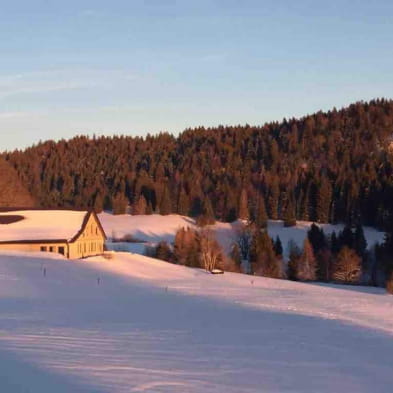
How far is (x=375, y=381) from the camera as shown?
13.6 m

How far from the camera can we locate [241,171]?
146375 mm

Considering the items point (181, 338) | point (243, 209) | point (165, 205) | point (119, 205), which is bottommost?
point (181, 338)

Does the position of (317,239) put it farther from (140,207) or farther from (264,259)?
(140,207)

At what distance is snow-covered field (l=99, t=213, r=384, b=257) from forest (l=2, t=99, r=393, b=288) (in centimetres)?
210

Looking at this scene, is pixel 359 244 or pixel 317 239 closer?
pixel 359 244

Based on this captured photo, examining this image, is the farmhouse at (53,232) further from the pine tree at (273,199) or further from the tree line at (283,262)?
the pine tree at (273,199)

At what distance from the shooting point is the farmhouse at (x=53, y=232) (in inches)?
2063

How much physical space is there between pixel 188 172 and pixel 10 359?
435 ft

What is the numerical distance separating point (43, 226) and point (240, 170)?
96830mm

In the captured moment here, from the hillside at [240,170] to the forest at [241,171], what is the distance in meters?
0.23

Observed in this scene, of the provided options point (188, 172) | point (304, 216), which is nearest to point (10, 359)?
point (304, 216)

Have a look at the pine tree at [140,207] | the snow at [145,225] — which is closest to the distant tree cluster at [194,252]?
the snow at [145,225]

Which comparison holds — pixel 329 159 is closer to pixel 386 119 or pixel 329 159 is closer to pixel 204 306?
pixel 386 119

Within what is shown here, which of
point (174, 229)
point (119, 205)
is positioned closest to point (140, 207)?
point (119, 205)
